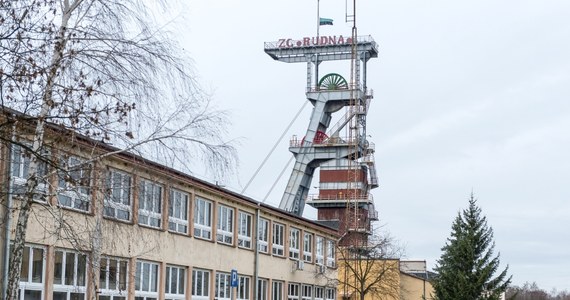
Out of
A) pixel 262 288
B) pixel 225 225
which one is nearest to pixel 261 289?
pixel 262 288

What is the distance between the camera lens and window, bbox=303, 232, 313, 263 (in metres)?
48.6

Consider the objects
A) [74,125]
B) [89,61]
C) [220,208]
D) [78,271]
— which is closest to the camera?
[74,125]

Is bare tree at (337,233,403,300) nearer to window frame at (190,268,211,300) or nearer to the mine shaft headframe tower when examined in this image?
window frame at (190,268,211,300)

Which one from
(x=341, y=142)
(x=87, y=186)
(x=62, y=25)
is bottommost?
(x=87, y=186)

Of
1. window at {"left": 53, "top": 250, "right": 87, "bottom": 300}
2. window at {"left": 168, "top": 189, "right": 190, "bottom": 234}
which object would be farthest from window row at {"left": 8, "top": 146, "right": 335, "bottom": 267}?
window at {"left": 53, "top": 250, "right": 87, "bottom": 300}

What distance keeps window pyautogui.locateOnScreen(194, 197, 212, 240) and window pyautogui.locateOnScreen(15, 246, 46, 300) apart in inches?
389

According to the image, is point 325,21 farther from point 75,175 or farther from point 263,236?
point 75,175

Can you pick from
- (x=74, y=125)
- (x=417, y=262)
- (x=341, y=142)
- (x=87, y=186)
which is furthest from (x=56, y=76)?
(x=417, y=262)

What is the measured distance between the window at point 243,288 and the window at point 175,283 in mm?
5597

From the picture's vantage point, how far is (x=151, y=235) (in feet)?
102

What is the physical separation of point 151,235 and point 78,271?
4.76 m

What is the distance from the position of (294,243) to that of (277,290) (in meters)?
3.55

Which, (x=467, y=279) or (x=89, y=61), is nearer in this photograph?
(x=89, y=61)

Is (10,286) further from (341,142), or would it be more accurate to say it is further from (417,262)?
(417,262)
